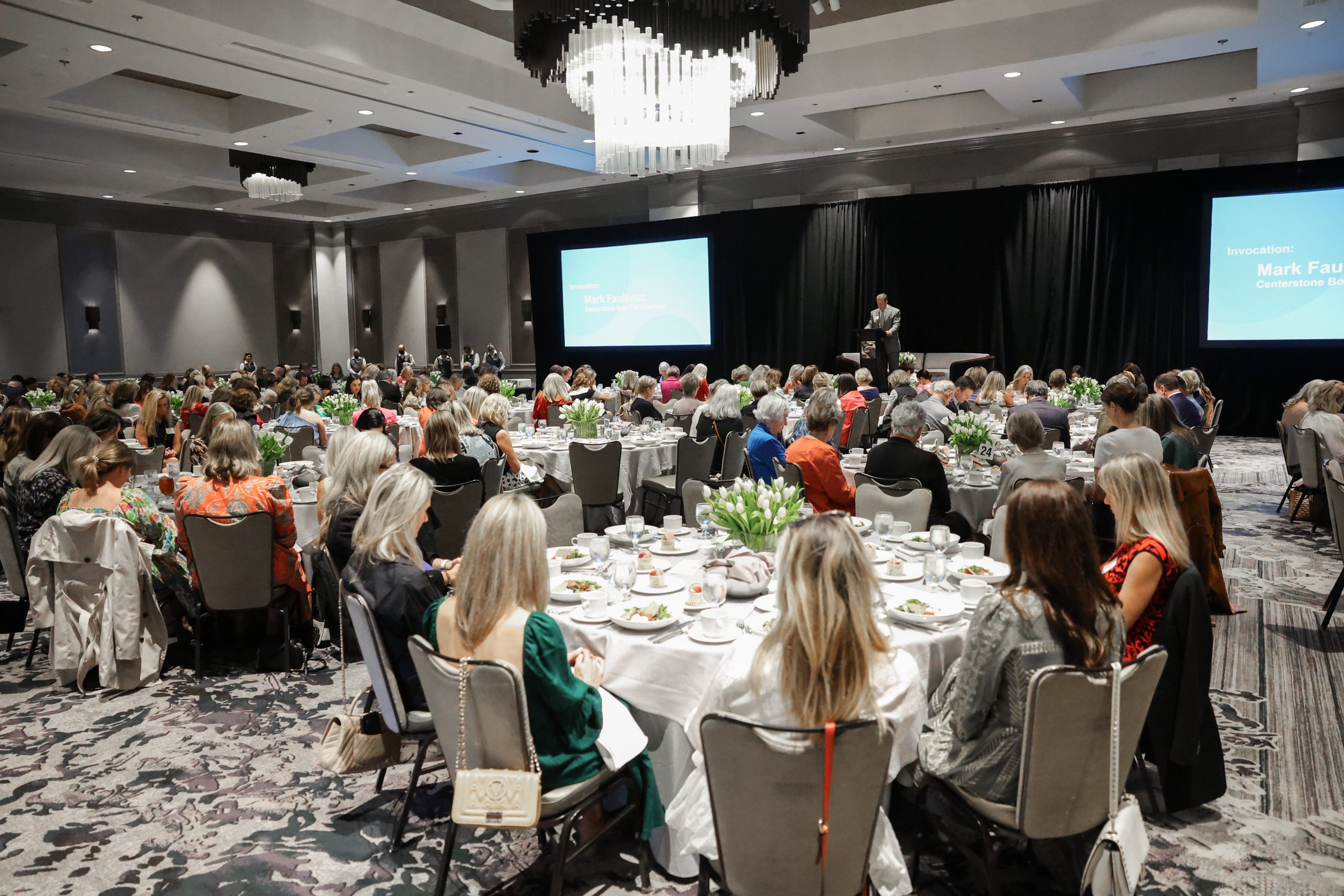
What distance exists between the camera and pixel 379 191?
2052cm

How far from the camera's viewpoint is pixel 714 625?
2.75 m

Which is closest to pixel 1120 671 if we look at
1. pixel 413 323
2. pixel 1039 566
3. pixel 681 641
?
pixel 1039 566

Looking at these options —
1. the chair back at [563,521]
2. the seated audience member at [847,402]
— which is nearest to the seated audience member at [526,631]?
the chair back at [563,521]

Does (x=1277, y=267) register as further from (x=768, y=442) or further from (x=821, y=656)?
(x=821, y=656)

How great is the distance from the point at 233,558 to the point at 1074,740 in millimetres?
3852

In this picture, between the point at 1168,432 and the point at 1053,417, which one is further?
the point at 1053,417

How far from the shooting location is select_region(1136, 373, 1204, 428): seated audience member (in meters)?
8.37

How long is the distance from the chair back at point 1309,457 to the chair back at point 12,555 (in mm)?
8561

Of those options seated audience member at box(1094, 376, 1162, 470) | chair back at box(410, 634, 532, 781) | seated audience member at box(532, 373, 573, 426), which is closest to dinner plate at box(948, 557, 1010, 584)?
chair back at box(410, 634, 532, 781)

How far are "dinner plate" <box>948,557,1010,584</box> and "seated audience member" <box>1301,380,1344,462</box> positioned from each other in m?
4.64

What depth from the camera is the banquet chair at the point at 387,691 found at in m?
2.76

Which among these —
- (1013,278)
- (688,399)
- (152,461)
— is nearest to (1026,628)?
(688,399)

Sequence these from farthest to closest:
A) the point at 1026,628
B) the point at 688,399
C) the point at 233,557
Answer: the point at 688,399 → the point at 233,557 → the point at 1026,628

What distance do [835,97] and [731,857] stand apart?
11.5 meters
